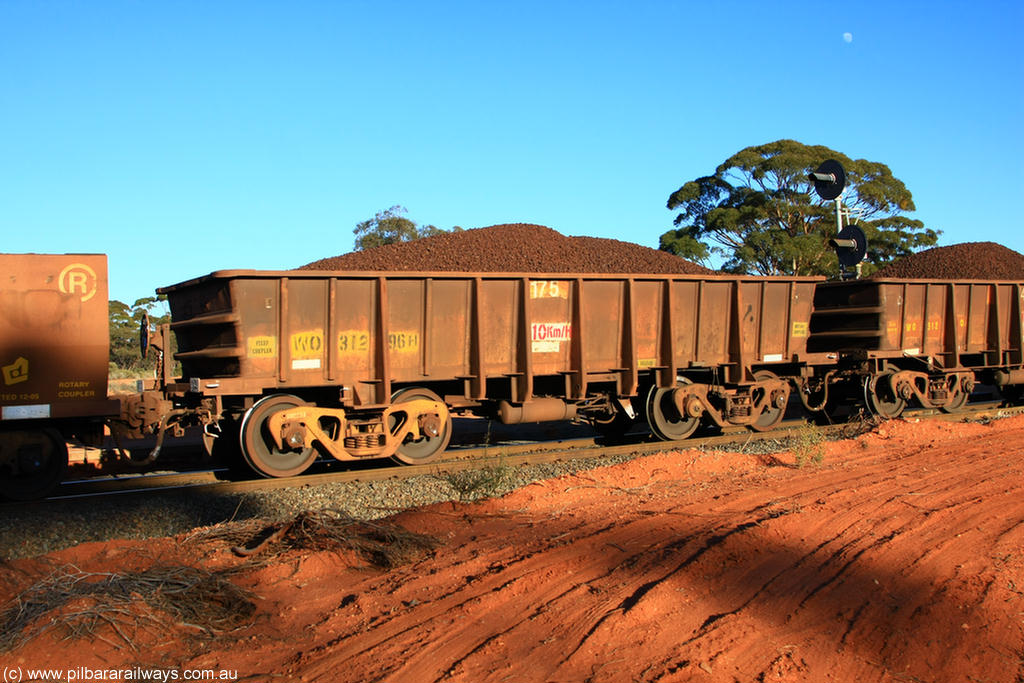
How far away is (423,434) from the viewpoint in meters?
11.2

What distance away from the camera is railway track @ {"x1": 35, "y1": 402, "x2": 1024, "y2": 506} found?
31.0 ft

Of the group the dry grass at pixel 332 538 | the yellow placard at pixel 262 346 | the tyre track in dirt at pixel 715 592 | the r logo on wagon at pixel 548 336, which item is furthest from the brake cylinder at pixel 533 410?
the dry grass at pixel 332 538

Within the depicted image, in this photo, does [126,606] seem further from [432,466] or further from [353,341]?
[353,341]

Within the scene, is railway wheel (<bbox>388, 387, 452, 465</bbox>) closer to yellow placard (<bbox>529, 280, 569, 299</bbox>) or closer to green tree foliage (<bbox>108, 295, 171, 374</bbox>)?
yellow placard (<bbox>529, 280, 569, 299</bbox>)

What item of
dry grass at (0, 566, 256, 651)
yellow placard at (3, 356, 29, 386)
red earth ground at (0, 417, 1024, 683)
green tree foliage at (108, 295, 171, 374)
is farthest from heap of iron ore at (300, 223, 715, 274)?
dry grass at (0, 566, 256, 651)

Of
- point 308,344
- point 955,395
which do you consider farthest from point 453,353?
point 955,395

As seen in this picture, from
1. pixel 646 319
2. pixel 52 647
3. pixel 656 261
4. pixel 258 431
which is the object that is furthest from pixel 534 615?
pixel 656 261

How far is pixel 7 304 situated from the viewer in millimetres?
9055

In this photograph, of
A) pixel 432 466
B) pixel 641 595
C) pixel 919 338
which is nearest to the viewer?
pixel 641 595

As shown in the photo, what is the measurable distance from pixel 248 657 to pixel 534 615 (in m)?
1.65

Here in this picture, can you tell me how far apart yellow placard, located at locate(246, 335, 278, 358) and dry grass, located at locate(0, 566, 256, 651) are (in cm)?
464

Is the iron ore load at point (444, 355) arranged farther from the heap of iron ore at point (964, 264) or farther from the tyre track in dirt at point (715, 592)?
the heap of iron ore at point (964, 264)

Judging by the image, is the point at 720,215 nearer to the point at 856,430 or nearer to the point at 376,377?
the point at 856,430

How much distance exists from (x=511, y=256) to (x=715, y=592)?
25353 mm
